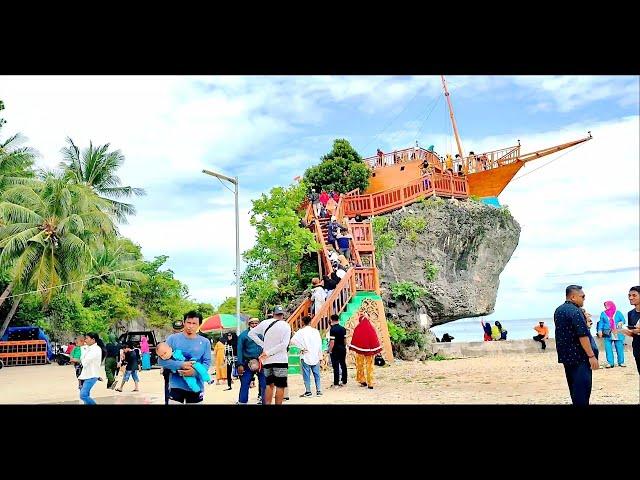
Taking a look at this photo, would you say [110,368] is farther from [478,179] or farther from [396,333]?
[478,179]

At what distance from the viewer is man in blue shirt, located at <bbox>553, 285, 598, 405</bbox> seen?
507 centimetres

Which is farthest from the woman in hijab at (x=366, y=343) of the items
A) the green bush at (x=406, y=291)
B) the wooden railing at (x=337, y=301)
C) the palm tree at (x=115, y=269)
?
the palm tree at (x=115, y=269)

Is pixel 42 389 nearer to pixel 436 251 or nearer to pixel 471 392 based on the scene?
pixel 471 392

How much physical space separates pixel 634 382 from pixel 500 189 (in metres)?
15.2

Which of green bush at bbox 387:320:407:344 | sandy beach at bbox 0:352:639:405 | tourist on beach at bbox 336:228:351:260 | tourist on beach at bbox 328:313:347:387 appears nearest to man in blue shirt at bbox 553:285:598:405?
sandy beach at bbox 0:352:639:405

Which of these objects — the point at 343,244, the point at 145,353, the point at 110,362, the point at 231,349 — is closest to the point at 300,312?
the point at 231,349

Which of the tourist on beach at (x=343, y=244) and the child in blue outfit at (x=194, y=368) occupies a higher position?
the tourist on beach at (x=343, y=244)

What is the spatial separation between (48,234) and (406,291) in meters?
12.3

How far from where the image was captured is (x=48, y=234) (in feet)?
68.5

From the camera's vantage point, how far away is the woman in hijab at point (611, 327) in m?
10.6

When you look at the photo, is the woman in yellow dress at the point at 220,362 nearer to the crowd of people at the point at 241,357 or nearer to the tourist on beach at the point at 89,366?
the crowd of people at the point at 241,357

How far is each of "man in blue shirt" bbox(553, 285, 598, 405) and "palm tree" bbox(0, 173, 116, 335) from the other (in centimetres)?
1869

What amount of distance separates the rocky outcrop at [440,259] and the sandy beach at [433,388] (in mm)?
4621
